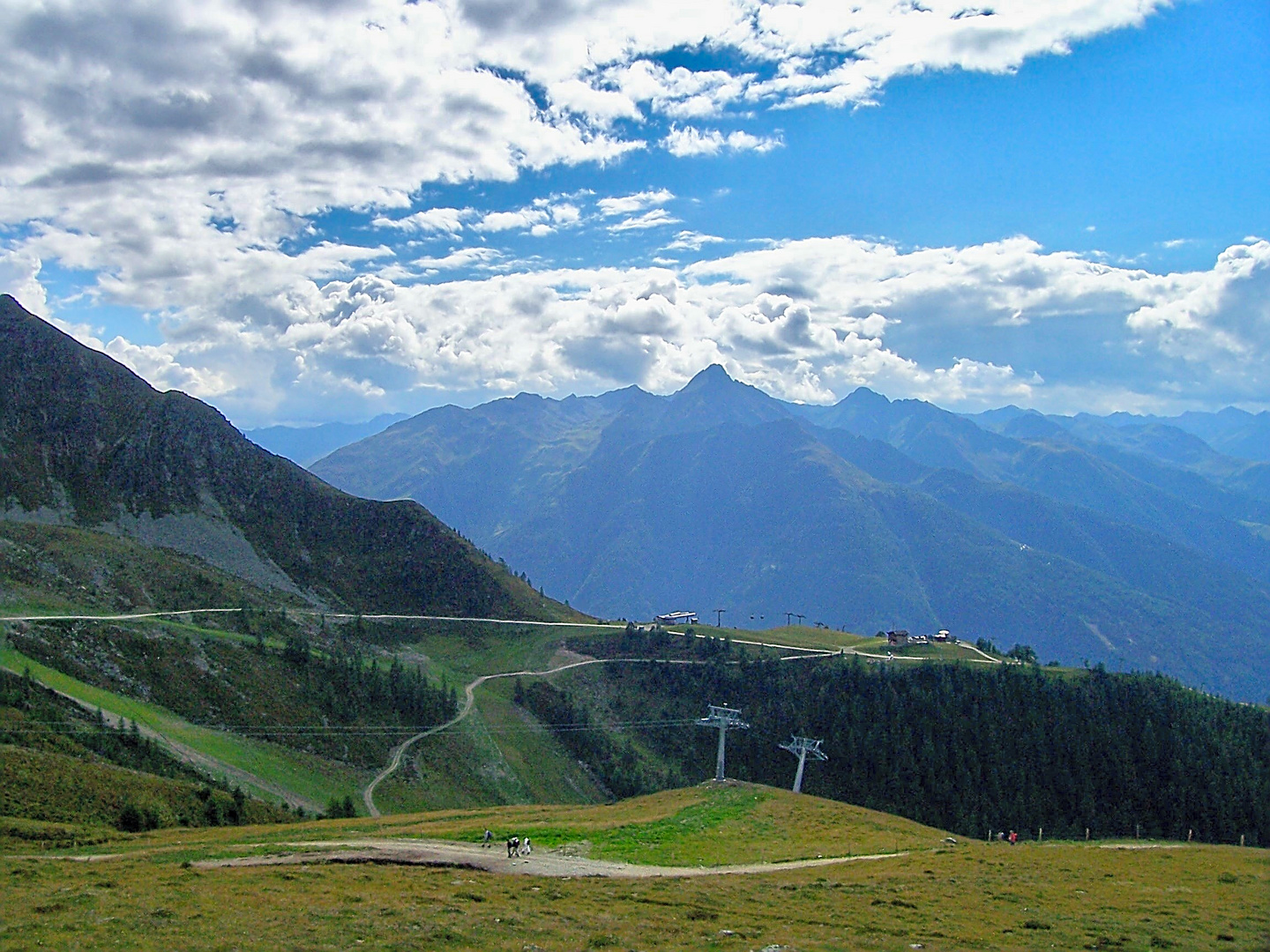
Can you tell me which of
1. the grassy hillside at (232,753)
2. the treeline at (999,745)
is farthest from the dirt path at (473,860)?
the treeline at (999,745)

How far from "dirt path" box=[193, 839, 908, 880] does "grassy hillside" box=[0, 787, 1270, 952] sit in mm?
1529

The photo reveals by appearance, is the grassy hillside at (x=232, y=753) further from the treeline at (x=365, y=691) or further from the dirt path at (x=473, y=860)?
the dirt path at (x=473, y=860)

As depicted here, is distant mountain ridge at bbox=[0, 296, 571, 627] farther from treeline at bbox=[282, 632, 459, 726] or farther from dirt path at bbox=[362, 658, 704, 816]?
treeline at bbox=[282, 632, 459, 726]

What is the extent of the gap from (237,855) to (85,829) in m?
11.4

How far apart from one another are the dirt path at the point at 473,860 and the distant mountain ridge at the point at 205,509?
4969 inches

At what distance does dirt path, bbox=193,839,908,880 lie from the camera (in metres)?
40.2

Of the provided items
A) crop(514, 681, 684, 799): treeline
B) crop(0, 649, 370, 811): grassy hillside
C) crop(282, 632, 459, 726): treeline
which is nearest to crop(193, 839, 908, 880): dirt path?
crop(0, 649, 370, 811): grassy hillside

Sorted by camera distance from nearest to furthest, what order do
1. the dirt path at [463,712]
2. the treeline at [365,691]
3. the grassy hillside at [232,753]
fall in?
the grassy hillside at [232,753], the dirt path at [463,712], the treeline at [365,691]

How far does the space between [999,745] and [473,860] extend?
98.4 meters

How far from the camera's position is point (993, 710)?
122 metres

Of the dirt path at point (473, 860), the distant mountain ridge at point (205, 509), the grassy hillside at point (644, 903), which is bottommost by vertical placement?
the dirt path at point (473, 860)

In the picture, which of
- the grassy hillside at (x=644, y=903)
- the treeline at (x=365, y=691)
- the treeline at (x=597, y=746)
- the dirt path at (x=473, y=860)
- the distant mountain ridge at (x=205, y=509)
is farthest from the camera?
the distant mountain ridge at (x=205, y=509)

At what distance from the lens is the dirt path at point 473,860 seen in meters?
40.2

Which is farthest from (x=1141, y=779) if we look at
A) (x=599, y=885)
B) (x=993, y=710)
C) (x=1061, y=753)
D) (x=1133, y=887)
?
(x=599, y=885)
